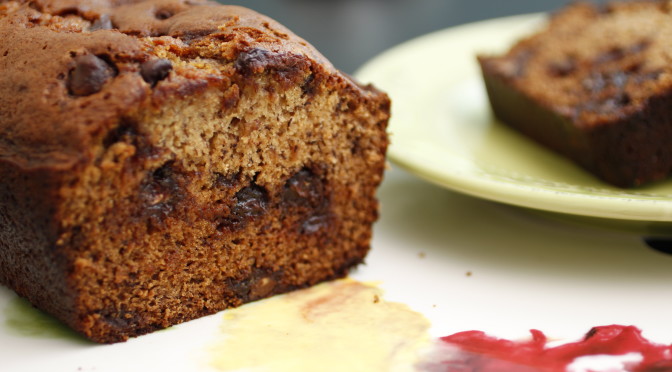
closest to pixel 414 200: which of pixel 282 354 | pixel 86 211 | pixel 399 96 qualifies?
pixel 399 96

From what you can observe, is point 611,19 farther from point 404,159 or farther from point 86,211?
point 86,211

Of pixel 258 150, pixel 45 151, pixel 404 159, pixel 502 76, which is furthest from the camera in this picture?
pixel 502 76

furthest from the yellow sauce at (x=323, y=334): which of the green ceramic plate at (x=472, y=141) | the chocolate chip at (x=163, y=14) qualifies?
the chocolate chip at (x=163, y=14)

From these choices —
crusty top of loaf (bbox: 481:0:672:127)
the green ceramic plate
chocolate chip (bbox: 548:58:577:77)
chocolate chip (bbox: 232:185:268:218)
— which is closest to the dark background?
the green ceramic plate

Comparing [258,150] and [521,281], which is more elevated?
[258,150]

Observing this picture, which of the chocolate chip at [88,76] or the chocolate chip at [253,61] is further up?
the chocolate chip at [253,61]

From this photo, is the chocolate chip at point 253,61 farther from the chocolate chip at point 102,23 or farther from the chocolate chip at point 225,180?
the chocolate chip at point 102,23

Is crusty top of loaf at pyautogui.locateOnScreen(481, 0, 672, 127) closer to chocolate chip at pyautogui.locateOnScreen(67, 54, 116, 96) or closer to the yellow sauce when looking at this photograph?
the yellow sauce

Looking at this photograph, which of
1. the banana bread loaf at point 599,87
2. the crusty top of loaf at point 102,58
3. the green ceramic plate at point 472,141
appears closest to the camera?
the crusty top of loaf at point 102,58
